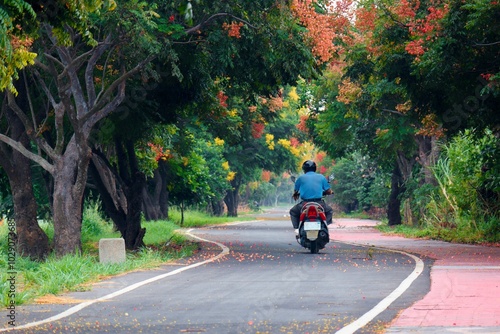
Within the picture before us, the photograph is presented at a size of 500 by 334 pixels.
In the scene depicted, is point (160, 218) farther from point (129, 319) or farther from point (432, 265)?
point (129, 319)

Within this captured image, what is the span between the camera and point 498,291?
43.3 feet

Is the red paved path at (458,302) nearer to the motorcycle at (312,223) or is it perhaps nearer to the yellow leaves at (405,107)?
the motorcycle at (312,223)

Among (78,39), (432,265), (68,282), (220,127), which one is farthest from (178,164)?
(68,282)

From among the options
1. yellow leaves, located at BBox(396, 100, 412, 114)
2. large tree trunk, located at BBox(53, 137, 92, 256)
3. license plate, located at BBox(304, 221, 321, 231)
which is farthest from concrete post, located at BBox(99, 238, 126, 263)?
yellow leaves, located at BBox(396, 100, 412, 114)

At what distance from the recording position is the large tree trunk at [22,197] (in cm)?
2441

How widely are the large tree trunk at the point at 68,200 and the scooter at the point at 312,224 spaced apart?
4.83m

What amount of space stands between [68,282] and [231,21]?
318 inches

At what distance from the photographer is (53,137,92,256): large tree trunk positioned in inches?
834

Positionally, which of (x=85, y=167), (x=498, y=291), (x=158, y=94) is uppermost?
(x=158, y=94)

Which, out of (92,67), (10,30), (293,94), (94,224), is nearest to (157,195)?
(94,224)

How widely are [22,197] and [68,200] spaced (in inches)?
159

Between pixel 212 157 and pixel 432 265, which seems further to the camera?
pixel 212 157

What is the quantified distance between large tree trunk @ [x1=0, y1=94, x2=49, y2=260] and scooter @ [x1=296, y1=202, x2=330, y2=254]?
6.91m

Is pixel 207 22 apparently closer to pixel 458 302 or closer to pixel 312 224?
pixel 312 224
